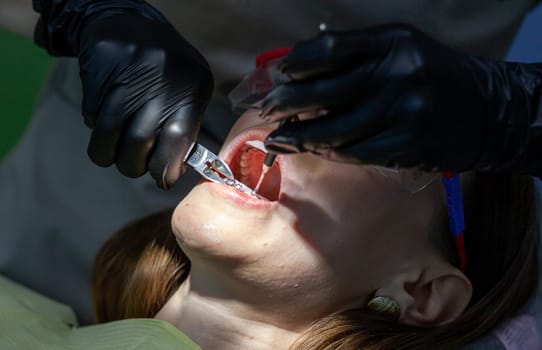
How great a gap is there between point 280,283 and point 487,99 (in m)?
0.46

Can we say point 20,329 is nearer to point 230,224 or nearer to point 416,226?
point 230,224

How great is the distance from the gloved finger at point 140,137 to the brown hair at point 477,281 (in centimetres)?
35

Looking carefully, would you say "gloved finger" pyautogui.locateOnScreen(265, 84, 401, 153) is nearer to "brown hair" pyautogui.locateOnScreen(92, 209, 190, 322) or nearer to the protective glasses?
the protective glasses

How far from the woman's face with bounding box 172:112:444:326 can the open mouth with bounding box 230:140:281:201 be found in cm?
4

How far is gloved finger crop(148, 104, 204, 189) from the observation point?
127 cm

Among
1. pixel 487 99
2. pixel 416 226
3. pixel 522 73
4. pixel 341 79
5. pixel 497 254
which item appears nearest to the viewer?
pixel 341 79

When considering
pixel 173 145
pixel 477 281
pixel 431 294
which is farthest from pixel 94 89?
pixel 477 281

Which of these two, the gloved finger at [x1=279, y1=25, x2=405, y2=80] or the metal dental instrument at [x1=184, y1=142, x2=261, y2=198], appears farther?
the metal dental instrument at [x1=184, y1=142, x2=261, y2=198]

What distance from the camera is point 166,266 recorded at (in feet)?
5.19

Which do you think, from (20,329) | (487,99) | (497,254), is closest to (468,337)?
(497,254)

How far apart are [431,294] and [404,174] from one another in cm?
26

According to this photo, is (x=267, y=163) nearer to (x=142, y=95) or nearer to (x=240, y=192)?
(x=240, y=192)

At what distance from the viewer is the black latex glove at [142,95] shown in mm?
1280

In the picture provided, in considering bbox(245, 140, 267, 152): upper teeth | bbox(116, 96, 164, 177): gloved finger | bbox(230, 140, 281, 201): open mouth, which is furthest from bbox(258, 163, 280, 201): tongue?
bbox(116, 96, 164, 177): gloved finger
